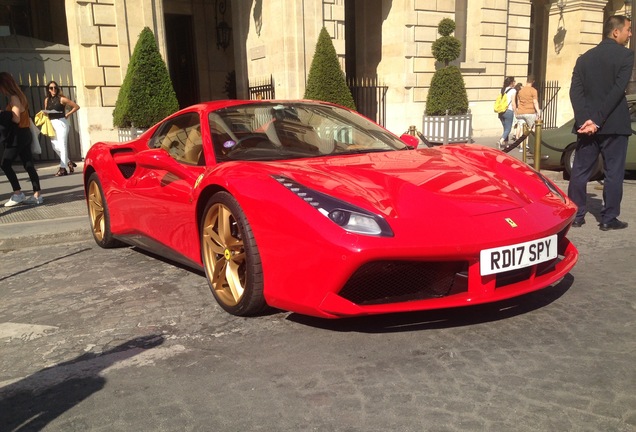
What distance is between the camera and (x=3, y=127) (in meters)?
7.31

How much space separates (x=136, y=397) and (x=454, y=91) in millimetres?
13680

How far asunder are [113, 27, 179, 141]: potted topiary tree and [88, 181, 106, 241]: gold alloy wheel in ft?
18.7

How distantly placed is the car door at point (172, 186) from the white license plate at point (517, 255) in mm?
1825

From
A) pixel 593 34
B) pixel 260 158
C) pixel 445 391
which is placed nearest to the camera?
pixel 445 391

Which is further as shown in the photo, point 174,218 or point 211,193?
point 174,218

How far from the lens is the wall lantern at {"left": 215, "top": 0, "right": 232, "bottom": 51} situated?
702 inches

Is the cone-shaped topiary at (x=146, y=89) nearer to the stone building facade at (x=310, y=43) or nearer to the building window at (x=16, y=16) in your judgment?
the stone building facade at (x=310, y=43)

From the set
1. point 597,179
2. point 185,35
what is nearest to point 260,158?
point 597,179

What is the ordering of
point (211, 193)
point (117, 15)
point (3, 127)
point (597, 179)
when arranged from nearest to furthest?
point (211, 193) < point (3, 127) < point (597, 179) < point (117, 15)

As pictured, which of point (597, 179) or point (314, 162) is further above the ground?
point (314, 162)

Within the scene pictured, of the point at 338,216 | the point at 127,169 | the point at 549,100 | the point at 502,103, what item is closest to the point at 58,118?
the point at 127,169

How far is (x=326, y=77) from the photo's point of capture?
1328cm

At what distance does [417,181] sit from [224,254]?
1.20 meters

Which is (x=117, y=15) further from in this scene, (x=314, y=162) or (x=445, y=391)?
(x=445, y=391)
